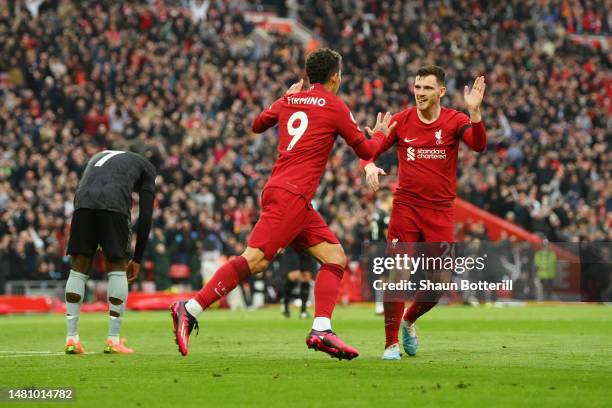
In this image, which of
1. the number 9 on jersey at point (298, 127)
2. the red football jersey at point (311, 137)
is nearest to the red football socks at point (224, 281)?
the red football jersey at point (311, 137)

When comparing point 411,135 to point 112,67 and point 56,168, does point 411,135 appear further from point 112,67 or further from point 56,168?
point 112,67

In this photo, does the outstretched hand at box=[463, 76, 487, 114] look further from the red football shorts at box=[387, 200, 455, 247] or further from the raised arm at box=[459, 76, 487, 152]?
the red football shorts at box=[387, 200, 455, 247]

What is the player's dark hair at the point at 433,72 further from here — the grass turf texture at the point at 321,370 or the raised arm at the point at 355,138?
the grass turf texture at the point at 321,370

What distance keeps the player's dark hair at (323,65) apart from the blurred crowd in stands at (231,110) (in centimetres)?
1369

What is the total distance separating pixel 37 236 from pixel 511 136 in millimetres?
16447

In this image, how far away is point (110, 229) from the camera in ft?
38.5

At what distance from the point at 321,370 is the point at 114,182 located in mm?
3322

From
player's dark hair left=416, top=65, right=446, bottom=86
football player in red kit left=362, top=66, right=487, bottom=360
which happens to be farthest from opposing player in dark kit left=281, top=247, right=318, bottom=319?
player's dark hair left=416, top=65, right=446, bottom=86

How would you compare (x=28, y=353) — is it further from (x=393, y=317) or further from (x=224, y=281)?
(x=393, y=317)

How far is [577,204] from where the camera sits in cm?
3512

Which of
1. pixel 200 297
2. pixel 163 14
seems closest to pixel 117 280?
pixel 200 297

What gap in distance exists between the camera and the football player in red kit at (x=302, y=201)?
32.9 ft

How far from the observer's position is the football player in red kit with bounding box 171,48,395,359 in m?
10.0

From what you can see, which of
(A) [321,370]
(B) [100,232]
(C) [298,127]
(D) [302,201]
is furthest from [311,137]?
(B) [100,232]
